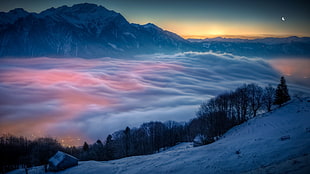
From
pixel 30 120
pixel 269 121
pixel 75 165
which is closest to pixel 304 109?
pixel 269 121

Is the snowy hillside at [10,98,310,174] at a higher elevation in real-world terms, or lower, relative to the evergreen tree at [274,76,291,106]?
lower

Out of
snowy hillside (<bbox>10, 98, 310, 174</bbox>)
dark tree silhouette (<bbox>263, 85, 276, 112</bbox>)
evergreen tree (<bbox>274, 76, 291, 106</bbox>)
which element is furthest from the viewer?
dark tree silhouette (<bbox>263, 85, 276, 112</bbox>)

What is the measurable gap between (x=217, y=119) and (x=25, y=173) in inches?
1726

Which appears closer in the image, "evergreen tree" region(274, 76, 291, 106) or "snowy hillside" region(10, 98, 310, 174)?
"snowy hillside" region(10, 98, 310, 174)

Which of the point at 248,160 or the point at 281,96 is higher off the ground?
the point at 281,96

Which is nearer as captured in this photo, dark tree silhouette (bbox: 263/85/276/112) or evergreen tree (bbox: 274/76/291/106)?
evergreen tree (bbox: 274/76/291/106)

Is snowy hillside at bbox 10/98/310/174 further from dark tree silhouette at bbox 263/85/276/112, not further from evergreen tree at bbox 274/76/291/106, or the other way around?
dark tree silhouette at bbox 263/85/276/112

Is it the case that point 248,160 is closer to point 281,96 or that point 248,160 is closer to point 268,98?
point 281,96

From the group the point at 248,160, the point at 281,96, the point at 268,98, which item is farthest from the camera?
the point at 268,98

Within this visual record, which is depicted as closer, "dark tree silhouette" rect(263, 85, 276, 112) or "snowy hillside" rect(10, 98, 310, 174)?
"snowy hillside" rect(10, 98, 310, 174)

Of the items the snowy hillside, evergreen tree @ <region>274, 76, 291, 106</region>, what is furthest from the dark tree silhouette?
the snowy hillside

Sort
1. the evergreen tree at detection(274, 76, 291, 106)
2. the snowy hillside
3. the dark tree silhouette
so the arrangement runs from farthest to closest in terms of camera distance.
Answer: the dark tree silhouette < the evergreen tree at detection(274, 76, 291, 106) < the snowy hillside

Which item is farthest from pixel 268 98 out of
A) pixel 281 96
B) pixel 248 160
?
pixel 248 160

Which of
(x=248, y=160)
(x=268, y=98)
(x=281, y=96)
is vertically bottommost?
(x=248, y=160)
